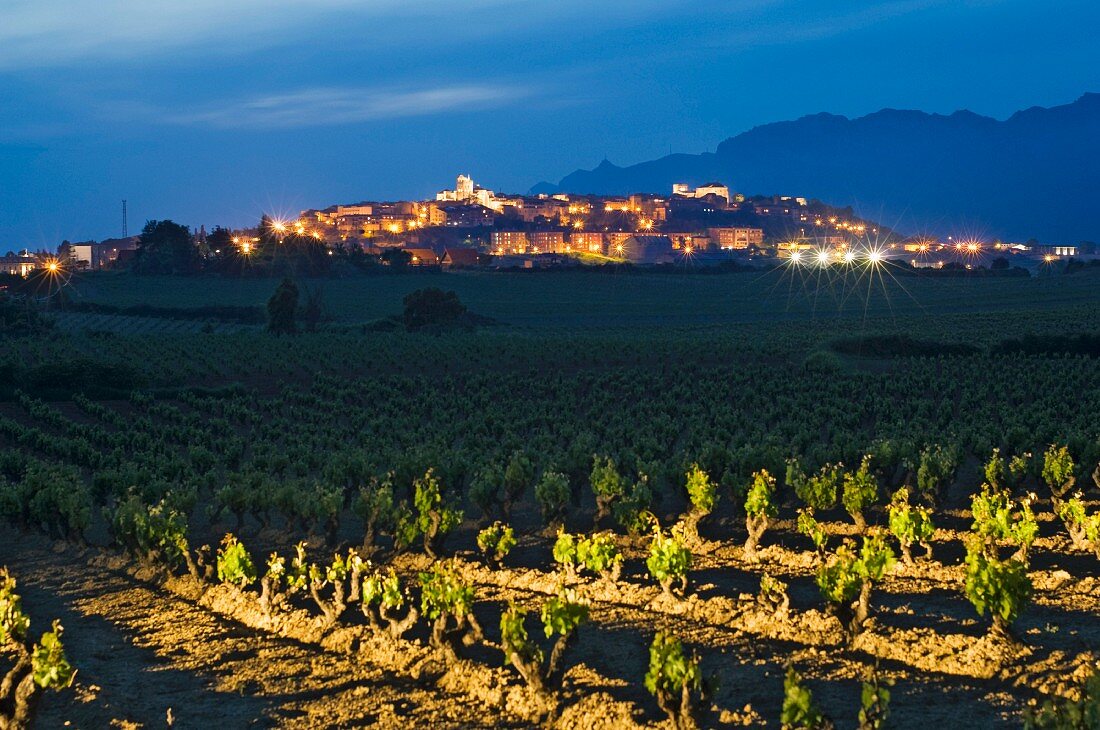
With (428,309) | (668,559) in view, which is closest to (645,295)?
(428,309)

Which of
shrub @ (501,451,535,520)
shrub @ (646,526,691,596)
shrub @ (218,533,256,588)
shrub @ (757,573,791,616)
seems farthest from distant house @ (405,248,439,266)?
shrub @ (757,573,791,616)

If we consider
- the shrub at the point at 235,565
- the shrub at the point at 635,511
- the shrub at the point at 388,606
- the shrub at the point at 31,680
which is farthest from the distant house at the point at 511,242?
the shrub at the point at 31,680

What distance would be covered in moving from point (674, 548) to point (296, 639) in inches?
198

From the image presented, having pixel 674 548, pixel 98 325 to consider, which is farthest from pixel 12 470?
pixel 98 325

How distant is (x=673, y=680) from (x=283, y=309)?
220ft

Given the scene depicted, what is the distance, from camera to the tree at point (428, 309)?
7862 centimetres

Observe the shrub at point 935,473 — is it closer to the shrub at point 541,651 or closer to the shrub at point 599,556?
the shrub at point 599,556

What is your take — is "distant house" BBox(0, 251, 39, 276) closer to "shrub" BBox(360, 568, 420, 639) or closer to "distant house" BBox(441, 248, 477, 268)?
"distant house" BBox(441, 248, 477, 268)

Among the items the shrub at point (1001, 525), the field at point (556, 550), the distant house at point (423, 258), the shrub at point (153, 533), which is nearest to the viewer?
the field at point (556, 550)

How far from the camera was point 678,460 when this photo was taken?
22.3 metres

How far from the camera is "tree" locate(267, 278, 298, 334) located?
74.8m

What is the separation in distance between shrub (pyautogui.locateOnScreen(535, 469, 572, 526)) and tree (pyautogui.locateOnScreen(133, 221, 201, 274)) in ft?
370

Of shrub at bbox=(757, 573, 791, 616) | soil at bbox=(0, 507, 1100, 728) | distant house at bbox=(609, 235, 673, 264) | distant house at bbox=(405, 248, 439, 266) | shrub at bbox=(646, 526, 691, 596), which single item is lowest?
soil at bbox=(0, 507, 1100, 728)

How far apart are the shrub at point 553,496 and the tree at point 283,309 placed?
57.7 metres
